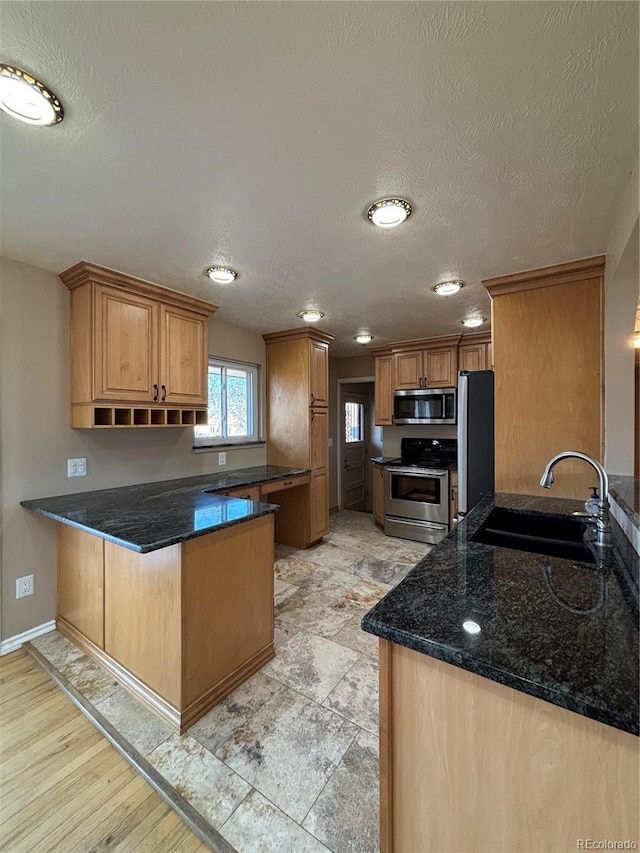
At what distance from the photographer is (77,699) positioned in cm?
177

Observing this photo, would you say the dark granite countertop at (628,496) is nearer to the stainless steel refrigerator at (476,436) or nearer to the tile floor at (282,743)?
the stainless steel refrigerator at (476,436)

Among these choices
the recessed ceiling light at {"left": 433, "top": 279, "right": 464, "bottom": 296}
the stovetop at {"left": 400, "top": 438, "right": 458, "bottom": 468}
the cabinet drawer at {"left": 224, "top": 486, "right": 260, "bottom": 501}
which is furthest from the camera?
the stovetop at {"left": 400, "top": 438, "right": 458, "bottom": 468}

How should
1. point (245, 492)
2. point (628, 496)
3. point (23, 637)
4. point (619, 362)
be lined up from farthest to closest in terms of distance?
point (245, 492), point (23, 637), point (619, 362), point (628, 496)

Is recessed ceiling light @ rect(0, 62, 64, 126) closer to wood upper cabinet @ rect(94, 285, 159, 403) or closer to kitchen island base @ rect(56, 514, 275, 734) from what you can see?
wood upper cabinet @ rect(94, 285, 159, 403)

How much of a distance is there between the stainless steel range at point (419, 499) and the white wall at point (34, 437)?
304 centimetres

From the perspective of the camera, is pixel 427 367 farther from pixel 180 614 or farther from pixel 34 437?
pixel 34 437

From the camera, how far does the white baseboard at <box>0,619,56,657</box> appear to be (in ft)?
7.04

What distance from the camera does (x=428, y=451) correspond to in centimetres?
478


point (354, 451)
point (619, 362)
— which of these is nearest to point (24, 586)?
point (619, 362)

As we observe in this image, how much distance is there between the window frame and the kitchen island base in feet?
4.82

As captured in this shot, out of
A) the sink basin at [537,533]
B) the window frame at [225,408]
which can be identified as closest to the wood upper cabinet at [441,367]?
the window frame at [225,408]

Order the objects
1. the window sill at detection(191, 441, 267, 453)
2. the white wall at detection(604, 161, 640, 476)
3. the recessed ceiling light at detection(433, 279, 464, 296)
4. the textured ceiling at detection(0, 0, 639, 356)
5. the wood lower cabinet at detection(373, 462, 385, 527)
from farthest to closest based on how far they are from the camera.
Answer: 1. the wood lower cabinet at detection(373, 462, 385, 527)
2. the window sill at detection(191, 441, 267, 453)
3. the recessed ceiling light at detection(433, 279, 464, 296)
4. the white wall at detection(604, 161, 640, 476)
5. the textured ceiling at detection(0, 0, 639, 356)

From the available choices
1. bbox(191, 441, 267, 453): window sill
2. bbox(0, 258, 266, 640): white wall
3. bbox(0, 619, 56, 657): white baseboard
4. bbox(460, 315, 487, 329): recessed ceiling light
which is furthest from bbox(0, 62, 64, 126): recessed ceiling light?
bbox(460, 315, 487, 329): recessed ceiling light

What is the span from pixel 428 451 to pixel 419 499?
86 centimetres
